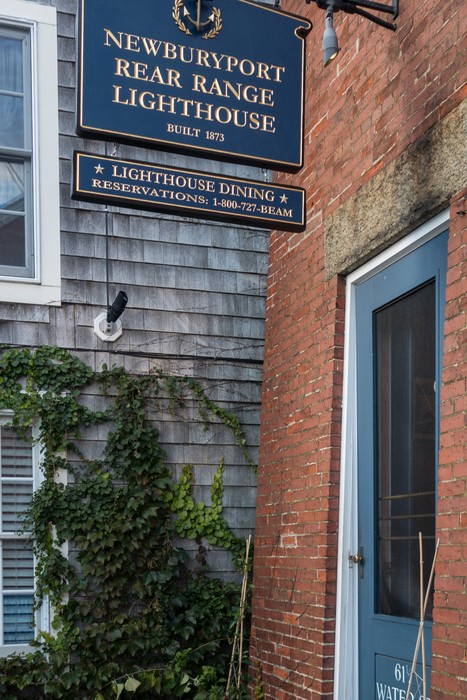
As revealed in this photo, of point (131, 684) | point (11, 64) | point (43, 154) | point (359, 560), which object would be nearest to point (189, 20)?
point (43, 154)

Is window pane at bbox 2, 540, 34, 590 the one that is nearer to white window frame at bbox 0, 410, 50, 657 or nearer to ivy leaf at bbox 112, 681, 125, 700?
white window frame at bbox 0, 410, 50, 657

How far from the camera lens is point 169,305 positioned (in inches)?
283

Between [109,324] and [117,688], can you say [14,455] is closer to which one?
[109,324]

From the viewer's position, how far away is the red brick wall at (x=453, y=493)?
3.74 m

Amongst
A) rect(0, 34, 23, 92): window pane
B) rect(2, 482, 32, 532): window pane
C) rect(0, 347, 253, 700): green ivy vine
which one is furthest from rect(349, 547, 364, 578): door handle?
rect(0, 34, 23, 92): window pane

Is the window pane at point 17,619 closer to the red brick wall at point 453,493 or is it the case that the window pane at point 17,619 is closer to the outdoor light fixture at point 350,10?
the red brick wall at point 453,493

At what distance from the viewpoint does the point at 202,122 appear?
4836mm

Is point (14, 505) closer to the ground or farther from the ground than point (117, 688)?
farther from the ground

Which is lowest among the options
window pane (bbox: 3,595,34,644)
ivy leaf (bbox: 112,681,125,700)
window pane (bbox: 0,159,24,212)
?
ivy leaf (bbox: 112,681,125,700)

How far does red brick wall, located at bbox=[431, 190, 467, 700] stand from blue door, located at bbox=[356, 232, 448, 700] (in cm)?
32

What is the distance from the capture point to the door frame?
4945 mm

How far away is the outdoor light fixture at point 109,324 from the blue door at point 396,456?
225 cm

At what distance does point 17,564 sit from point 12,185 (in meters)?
2.77

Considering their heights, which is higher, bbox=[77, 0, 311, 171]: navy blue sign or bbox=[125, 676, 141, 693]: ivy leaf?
bbox=[77, 0, 311, 171]: navy blue sign
